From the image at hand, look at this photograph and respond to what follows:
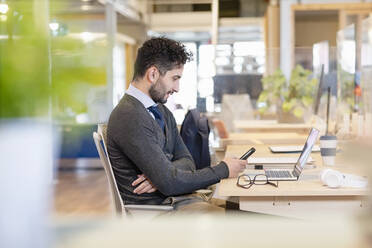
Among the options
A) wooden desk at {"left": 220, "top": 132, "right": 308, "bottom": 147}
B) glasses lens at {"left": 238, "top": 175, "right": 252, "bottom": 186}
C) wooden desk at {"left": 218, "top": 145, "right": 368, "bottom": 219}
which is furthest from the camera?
wooden desk at {"left": 220, "top": 132, "right": 308, "bottom": 147}

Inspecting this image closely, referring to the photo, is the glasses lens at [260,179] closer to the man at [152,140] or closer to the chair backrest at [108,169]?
the man at [152,140]

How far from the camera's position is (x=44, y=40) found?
522mm

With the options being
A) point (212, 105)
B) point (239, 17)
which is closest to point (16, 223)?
point (212, 105)

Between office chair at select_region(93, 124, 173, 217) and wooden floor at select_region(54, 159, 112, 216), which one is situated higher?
office chair at select_region(93, 124, 173, 217)

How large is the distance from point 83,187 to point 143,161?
5.22 metres

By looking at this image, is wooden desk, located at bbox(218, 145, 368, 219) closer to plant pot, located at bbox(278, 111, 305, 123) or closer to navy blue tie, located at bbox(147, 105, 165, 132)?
navy blue tie, located at bbox(147, 105, 165, 132)

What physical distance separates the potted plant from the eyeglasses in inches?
133

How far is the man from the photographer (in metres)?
2.45

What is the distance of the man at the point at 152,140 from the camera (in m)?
2.45

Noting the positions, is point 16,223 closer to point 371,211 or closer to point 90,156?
point 371,211

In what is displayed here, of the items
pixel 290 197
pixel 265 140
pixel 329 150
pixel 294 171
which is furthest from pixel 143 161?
pixel 265 140

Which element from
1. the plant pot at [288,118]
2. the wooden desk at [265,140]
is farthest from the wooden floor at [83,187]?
the plant pot at [288,118]

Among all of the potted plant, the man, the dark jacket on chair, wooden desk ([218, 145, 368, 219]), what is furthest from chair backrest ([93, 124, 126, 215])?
the potted plant

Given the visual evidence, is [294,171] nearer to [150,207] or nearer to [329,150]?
[329,150]
